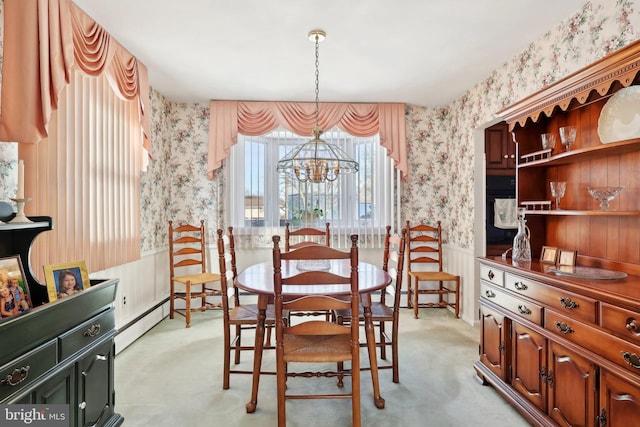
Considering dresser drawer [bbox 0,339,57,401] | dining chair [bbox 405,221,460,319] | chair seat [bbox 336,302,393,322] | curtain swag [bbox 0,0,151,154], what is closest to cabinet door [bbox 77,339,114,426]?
dresser drawer [bbox 0,339,57,401]

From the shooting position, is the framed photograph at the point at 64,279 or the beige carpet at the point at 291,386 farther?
the beige carpet at the point at 291,386

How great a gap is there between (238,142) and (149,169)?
1.13m

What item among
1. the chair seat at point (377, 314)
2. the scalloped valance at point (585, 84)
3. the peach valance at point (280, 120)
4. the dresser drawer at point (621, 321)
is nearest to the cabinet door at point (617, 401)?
the dresser drawer at point (621, 321)

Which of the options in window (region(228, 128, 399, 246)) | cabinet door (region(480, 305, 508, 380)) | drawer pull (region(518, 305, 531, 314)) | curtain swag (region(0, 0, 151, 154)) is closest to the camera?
curtain swag (region(0, 0, 151, 154))

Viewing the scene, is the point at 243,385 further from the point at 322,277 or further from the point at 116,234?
the point at 116,234

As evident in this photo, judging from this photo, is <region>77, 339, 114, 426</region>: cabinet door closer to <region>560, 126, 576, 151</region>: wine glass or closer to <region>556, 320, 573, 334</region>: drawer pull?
<region>556, 320, 573, 334</region>: drawer pull

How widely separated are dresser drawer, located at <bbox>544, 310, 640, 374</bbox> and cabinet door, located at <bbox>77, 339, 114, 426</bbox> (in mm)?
2411

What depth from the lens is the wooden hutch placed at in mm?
1589

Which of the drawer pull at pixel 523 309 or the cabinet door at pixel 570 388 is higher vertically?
the drawer pull at pixel 523 309

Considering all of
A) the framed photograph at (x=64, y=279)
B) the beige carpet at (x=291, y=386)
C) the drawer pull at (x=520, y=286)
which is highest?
the framed photograph at (x=64, y=279)

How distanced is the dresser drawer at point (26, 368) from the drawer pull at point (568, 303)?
7.92 ft

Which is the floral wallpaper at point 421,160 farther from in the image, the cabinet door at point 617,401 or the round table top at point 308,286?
the cabinet door at point 617,401

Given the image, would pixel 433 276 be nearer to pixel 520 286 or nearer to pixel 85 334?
pixel 520 286

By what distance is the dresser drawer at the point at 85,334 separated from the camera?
1632 millimetres
